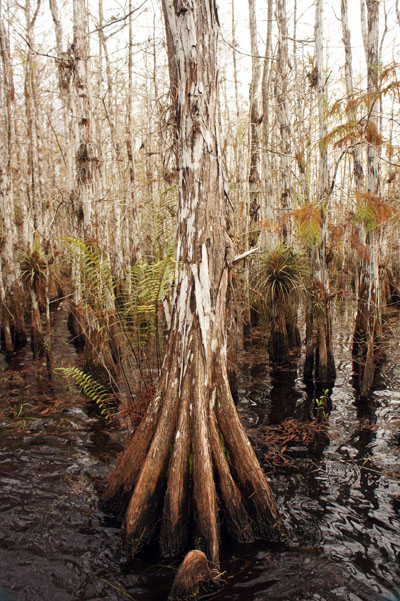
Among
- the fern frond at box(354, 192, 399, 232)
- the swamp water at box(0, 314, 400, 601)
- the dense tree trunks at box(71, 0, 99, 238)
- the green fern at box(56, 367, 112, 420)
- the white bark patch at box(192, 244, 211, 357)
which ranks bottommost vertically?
the swamp water at box(0, 314, 400, 601)

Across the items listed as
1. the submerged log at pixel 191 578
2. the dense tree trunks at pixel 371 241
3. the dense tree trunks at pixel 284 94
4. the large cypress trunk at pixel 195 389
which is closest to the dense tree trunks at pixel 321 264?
the dense tree trunks at pixel 371 241

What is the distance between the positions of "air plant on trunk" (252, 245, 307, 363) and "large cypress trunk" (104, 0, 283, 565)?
14.2ft

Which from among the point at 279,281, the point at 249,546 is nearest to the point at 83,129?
the point at 279,281

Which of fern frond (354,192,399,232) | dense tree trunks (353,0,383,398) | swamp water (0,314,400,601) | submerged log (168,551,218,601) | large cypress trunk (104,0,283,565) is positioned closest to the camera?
submerged log (168,551,218,601)

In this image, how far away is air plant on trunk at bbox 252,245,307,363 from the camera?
25.6 feet

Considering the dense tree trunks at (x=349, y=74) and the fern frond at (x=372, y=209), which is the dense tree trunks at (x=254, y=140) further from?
the fern frond at (x=372, y=209)

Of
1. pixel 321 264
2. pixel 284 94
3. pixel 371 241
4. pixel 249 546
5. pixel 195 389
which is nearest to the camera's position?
pixel 249 546

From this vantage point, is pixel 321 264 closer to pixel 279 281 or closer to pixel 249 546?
pixel 279 281

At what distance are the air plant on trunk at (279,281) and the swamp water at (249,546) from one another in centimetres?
195

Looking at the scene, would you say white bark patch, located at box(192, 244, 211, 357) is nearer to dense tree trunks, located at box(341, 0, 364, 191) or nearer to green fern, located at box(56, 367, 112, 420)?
green fern, located at box(56, 367, 112, 420)

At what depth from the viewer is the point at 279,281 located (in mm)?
7820

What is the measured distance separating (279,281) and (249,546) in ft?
17.3

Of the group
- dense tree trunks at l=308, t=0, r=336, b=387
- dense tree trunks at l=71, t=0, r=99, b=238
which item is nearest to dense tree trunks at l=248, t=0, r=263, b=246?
dense tree trunks at l=308, t=0, r=336, b=387

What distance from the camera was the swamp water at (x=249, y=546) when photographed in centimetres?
292
